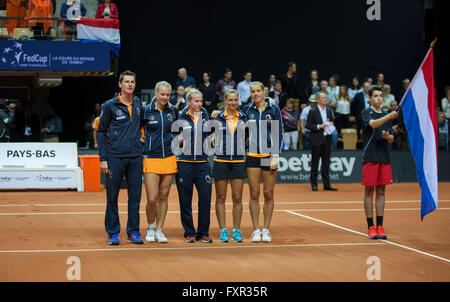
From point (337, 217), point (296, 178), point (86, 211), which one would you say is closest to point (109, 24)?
point (296, 178)

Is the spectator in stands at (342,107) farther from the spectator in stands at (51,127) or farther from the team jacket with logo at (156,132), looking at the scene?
the team jacket with logo at (156,132)

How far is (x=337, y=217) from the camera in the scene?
11.5m

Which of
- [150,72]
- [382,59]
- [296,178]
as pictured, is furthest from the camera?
[382,59]

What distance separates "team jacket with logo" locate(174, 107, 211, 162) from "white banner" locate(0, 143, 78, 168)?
8.60m

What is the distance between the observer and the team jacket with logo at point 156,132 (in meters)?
8.81

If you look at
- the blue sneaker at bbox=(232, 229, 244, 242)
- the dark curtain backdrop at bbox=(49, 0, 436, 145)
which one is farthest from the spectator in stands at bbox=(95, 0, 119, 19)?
the blue sneaker at bbox=(232, 229, 244, 242)

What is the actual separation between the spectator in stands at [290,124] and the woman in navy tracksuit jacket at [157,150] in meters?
11.5

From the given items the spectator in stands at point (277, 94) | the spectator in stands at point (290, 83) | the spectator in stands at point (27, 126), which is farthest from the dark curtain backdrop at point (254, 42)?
the spectator in stands at point (277, 94)

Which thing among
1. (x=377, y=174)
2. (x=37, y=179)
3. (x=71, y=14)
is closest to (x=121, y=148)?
(x=377, y=174)

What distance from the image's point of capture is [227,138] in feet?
29.1

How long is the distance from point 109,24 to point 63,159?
529 centimetres

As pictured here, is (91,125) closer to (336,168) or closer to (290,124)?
(290,124)

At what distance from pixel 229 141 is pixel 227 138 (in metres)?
0.05

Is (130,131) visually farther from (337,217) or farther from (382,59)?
(382,59)
